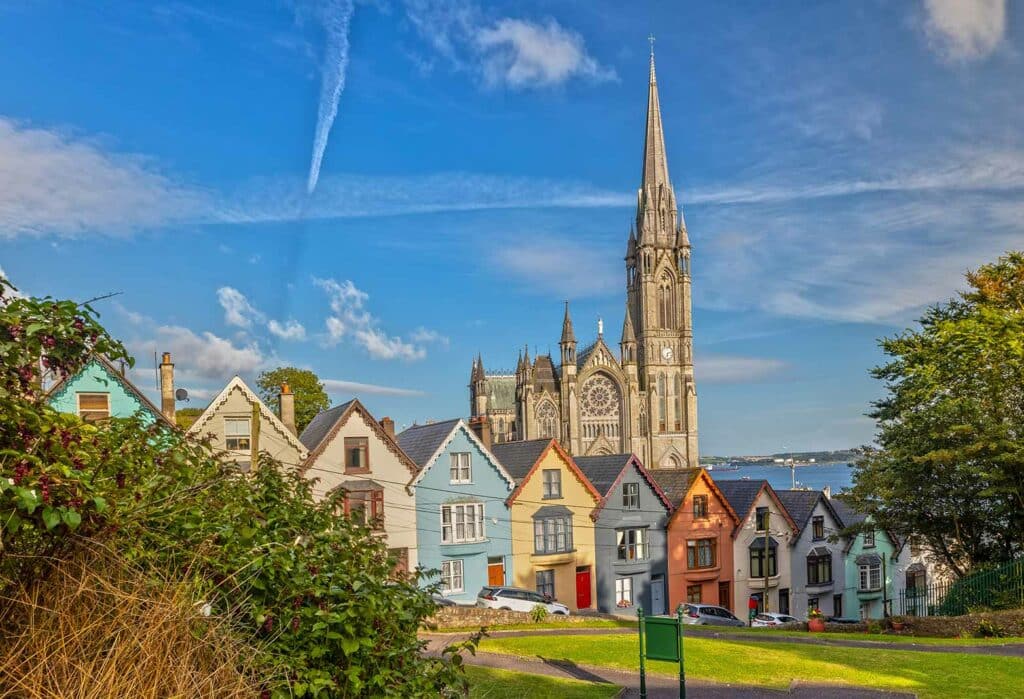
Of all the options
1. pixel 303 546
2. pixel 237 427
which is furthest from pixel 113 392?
pixel 303 546

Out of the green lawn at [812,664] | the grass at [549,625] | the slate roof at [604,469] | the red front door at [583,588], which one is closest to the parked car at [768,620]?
the red front door at [583,588]

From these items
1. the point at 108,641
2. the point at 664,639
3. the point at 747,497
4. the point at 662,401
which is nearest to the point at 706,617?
the point at 747,497

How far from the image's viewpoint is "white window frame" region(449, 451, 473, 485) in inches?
1656

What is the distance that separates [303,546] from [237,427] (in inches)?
1216

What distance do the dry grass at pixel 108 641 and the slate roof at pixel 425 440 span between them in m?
35.3

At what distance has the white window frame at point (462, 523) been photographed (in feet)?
136

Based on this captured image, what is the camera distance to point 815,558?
50.1 meters

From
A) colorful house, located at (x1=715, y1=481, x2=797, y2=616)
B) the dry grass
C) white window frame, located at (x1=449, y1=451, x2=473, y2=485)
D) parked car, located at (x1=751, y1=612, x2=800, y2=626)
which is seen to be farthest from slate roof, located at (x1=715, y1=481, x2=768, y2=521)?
the dry grass

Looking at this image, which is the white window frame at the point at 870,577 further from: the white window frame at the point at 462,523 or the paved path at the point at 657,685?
the paved path at the point at 657,685

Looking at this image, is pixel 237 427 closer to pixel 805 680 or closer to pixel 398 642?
pixel 805 680

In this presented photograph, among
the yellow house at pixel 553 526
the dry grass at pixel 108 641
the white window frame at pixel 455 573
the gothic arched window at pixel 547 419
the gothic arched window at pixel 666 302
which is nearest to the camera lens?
the dry grass at pixel 108 641

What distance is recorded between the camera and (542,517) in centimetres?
4416

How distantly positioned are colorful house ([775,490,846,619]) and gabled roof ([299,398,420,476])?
24.7 meters

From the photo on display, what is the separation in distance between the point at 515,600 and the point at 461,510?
8178 millimetres
